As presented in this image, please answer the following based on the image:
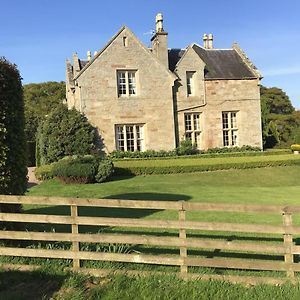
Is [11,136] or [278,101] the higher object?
[278,101]

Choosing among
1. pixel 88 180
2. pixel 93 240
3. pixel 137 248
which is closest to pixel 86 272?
pixel 93 240

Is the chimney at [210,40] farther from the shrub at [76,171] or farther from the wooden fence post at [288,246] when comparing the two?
the wooden fence post at [288,246]

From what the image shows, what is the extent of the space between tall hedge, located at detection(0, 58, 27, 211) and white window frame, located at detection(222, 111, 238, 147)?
25.4 m

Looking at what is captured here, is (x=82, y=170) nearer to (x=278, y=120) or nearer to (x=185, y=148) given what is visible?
(x=185, y=148)

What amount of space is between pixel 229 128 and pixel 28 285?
27.7 m

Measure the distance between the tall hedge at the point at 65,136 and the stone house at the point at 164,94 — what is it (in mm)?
1075

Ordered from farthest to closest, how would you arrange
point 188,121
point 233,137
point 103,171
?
point 233,137 → point 188,121 → point 103,171

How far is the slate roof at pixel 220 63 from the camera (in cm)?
3198

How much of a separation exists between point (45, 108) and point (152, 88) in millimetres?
30661

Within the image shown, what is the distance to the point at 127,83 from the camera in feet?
96.3

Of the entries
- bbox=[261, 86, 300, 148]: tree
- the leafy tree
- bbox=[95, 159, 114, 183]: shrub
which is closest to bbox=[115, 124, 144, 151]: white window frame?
bbox=[95, 159, 114, 183]: shrub

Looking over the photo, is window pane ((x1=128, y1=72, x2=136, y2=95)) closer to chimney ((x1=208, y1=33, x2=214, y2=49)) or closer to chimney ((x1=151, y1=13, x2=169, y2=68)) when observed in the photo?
chimney ((x1=151, y1=13, x2=169, y2=68))

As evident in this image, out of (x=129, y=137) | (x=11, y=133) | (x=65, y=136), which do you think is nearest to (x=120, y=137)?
(x=129, y=137)

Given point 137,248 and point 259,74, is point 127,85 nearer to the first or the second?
point 259,74
